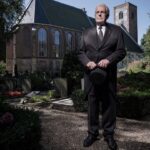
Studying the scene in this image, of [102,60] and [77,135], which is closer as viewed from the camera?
[102,60]

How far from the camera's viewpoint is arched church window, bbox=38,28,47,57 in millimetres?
47634

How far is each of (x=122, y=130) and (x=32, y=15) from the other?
41027mm

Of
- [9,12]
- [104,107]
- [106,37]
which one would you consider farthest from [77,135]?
[9,12]

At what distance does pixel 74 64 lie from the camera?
1941cm

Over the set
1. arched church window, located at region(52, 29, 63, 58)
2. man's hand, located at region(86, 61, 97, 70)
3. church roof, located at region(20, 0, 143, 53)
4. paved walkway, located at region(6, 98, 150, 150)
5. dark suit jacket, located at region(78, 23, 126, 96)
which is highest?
church roof, located at region(20, 0, 143, 53)

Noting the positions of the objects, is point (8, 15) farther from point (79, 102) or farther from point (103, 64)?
point (103, 64)

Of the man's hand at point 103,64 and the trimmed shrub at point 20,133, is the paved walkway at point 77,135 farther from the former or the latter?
the man's hand at point 103,64

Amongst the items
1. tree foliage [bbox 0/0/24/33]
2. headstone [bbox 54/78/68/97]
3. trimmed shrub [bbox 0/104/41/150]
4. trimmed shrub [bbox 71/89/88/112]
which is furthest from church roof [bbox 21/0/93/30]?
trimmed shrub [bbox 0/104/41/150]

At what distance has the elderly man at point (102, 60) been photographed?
→ 4.58 meters

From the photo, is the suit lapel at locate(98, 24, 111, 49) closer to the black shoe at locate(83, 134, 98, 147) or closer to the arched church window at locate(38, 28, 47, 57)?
the black shoe at locate(83, 134, 98, 147)

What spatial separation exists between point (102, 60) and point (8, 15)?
77.5ft

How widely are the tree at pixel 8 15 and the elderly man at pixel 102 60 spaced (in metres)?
21.2

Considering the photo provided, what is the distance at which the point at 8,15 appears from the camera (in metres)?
26.8

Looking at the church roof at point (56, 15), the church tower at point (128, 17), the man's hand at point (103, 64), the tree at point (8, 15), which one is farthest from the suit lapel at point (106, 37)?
the church tower at point (128, 17)
